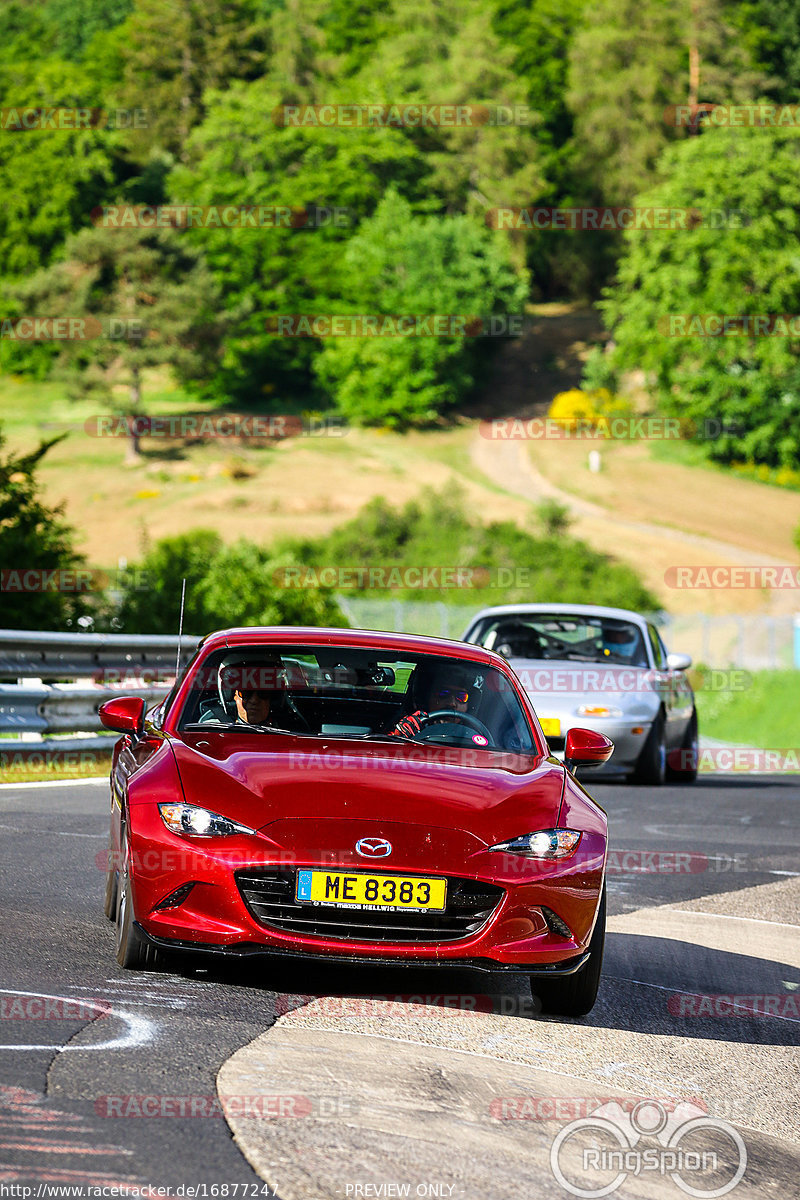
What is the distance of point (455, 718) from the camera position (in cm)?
687

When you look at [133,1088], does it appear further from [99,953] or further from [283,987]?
[99,953]

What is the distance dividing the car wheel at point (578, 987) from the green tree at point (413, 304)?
276 ft

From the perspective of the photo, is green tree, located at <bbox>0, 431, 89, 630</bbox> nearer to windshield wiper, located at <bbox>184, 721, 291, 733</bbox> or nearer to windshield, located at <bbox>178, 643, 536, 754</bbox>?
windshield, located at <bbox>178, 643, 536, 754</bbox>

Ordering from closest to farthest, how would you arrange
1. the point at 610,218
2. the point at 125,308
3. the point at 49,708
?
the point at 49,708
the point at 125,308
the point at 610,218

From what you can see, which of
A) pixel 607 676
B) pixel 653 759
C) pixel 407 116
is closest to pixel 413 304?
pixel 407 116

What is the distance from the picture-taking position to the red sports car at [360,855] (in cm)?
558

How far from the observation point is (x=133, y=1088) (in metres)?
4.50

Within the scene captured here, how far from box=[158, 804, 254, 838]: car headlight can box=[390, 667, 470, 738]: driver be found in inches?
50.2

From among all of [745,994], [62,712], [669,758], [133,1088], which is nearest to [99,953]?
[133,1088]

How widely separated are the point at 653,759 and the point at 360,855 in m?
10.0

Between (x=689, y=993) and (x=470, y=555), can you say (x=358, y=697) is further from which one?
(x=470, y=555)

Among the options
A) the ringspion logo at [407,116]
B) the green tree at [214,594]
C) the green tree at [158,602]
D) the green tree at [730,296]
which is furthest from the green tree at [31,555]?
the ringspion logo at [407,116]

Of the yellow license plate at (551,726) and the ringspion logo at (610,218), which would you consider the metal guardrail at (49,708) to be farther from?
the ringspion logo at (610,218)

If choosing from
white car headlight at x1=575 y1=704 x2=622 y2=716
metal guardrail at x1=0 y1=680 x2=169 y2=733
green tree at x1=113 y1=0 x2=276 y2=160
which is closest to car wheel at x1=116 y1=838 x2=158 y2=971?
metal guardrail at x1=0 y1=680 x2=169 y2=733
